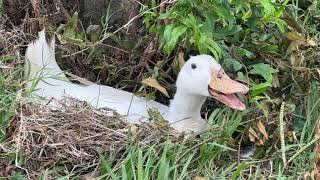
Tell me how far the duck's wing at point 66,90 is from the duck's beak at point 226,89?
0.33 m

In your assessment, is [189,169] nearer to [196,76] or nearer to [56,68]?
[196,76]

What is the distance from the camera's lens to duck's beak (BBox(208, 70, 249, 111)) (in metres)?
3.74

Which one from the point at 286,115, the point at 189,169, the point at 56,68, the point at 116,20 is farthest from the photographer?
the point at 116,20

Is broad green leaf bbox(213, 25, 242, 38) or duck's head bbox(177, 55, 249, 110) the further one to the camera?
broad green leaf bbox(213, 25, 242, 38)

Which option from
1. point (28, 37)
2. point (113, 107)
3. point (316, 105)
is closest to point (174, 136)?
point (113, 107)

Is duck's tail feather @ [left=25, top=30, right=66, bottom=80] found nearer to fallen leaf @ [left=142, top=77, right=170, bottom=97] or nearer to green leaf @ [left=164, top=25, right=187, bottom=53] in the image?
fallen leaf @ [left=142, top=77, right=170, bottom=97]

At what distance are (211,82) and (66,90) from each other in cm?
74

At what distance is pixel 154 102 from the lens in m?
4.10

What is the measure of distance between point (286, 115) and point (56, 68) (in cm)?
114

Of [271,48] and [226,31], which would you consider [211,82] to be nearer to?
[226,31]

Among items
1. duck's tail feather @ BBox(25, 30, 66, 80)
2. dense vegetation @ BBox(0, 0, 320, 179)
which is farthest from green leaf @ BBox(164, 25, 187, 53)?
duck's tail feather @ BBox(25, 30, 66, 80)

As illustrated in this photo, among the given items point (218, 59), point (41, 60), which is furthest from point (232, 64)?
point (41, 60)

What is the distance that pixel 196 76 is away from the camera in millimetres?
3807

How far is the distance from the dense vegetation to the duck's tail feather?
0.08 m
